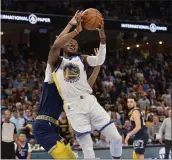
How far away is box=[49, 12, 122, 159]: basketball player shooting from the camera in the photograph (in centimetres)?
586

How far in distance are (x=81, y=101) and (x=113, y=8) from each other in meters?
19.4

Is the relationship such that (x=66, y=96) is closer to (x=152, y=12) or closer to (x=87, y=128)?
(x=87, y=128)

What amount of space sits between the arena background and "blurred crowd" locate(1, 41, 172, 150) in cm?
11

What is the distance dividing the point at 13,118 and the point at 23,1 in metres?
10.3

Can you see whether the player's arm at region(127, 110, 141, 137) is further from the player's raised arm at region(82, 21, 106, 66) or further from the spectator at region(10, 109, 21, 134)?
the spectator at region(10, 109, 21, 134)

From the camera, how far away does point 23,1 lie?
22875mm

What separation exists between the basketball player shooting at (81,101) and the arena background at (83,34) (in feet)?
35.5

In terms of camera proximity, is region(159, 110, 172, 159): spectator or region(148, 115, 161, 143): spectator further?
region(148, 115, 161, 143): spectator

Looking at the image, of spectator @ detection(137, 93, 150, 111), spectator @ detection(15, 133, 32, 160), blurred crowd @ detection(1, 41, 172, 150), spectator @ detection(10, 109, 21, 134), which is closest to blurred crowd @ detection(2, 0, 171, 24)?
blurred crowd @ detection(1, 41, 172, 150)

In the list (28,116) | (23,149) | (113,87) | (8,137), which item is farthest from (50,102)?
(113,87)

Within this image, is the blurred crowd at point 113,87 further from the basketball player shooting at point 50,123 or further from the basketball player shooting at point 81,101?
the basketball player shooting at point 81,101

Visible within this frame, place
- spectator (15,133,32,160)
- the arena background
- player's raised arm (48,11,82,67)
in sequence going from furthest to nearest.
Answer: the arena background
spectator (15,133,32,160)
player's raised arm (48,11,82,67)

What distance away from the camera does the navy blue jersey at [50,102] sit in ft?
19.8

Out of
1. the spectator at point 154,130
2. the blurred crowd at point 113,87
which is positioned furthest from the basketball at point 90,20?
the spectator at point 154,130
